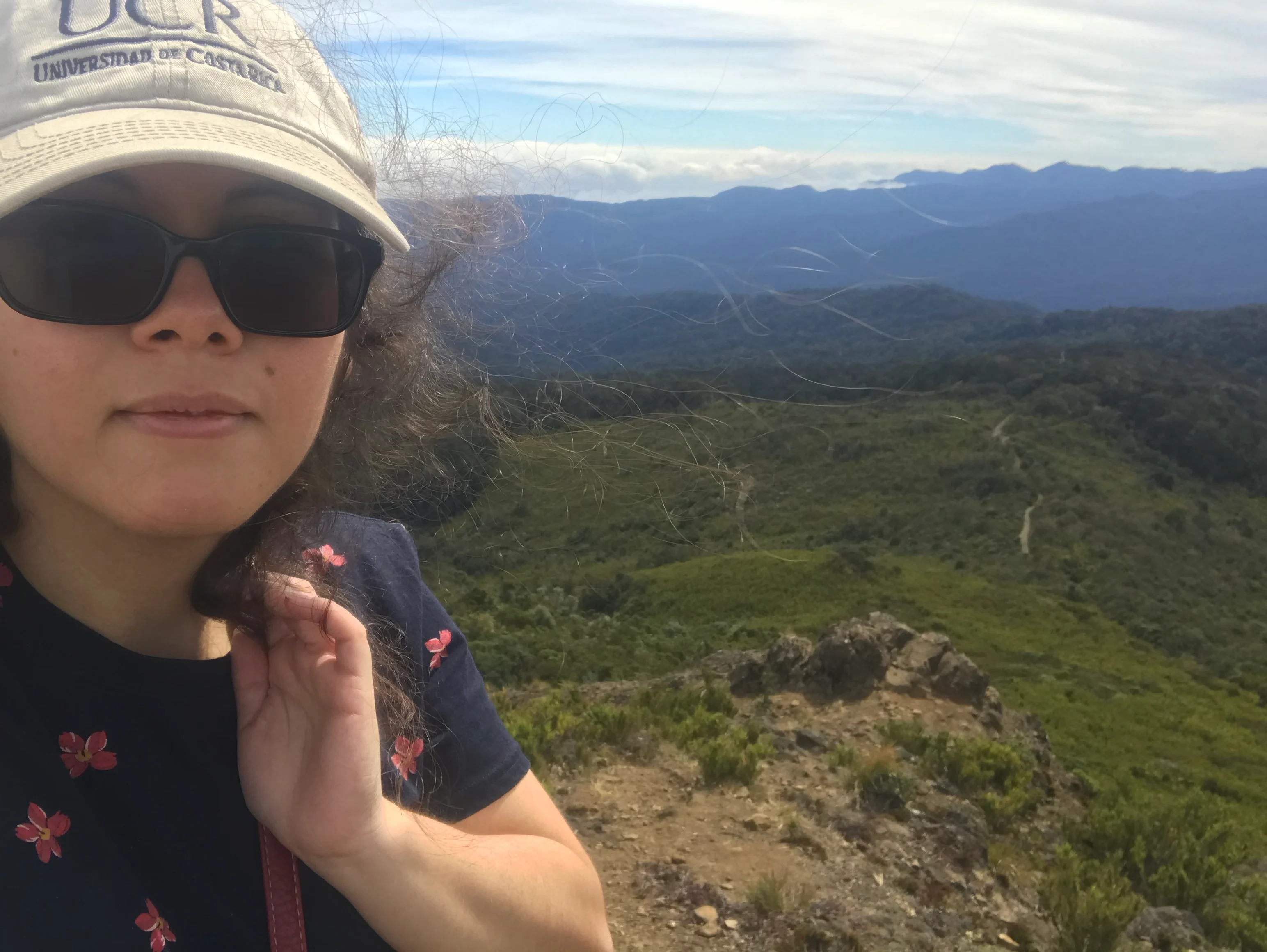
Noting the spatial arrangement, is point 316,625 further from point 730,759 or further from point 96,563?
point 730,759

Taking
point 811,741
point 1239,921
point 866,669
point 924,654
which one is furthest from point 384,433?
point 924,654

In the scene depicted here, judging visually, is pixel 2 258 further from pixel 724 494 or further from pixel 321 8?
pixel 724 494

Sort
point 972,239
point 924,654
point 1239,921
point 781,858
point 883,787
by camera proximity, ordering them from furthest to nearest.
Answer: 1. point 972,239
2. point 924,654
3. point 883,787
4. point 1239,921
5. point 781,858

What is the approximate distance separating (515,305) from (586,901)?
1.12 m

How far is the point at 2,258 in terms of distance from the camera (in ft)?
2.74

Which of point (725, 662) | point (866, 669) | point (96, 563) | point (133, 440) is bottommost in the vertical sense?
point (725, 662)

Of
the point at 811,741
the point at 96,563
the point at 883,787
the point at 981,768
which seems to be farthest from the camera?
the point at 811,741

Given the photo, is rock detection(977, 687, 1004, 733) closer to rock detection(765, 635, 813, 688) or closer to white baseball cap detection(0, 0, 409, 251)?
rock detection(765, 635, 813, 688)

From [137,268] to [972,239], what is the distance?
10089cm

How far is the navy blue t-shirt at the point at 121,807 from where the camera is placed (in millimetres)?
880

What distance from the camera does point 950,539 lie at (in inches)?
1523

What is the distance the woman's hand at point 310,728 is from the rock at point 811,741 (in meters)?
6.45

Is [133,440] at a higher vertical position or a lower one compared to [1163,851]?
higher

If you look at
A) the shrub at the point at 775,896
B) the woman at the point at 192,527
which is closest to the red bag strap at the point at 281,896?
the woman at the point at 192,527
